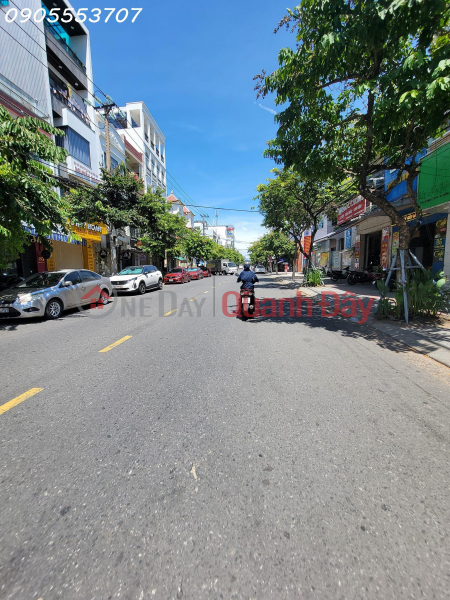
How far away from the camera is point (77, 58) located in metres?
20.8

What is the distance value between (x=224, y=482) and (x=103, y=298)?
37.5 feet

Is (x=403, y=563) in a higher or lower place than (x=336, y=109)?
lower

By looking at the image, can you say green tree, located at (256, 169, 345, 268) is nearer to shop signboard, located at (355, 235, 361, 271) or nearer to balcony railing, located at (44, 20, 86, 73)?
shop signboard, located at (355, 235, 361, 271)

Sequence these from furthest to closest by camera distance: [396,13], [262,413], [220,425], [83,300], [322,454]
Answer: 1. [83,300]
2. [396,13]
3. [262,413]
4. [220,425]
5. [322,454]

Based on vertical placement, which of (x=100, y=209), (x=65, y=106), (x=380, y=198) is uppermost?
(x=65, y=106)

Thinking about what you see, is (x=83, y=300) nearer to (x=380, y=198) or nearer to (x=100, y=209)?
(x=100, y=209)

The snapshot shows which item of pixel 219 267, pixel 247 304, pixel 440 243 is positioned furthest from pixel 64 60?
pixel 219 267

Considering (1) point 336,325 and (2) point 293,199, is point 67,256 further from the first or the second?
(1) point 336,325

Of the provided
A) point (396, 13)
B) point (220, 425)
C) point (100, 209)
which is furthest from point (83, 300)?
point (396, 13)

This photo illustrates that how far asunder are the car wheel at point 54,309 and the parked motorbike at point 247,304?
5.81 meters

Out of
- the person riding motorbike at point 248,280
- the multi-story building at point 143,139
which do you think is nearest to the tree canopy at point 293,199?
the person riding motorbike at point 248,280

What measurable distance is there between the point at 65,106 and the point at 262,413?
23271 millimetres

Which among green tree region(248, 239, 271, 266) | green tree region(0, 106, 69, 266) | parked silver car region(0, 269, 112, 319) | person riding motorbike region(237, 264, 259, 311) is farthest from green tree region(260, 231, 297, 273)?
green tree region(0, 106, 69, 266)

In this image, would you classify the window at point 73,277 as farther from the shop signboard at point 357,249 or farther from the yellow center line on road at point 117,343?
the shop signboard at point 357,249
